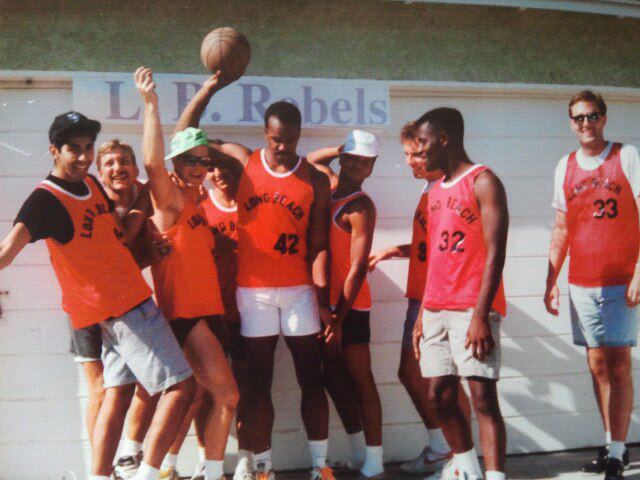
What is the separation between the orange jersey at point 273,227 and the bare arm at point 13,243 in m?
1.23

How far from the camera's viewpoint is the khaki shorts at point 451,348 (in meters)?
3.52

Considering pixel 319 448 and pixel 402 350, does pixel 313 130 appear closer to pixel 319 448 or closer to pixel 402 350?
pixel 402 350

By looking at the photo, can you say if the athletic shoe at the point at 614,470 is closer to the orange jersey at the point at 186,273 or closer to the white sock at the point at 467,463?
the white sock at the point at 467,463

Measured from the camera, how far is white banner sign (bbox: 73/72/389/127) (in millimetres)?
4324

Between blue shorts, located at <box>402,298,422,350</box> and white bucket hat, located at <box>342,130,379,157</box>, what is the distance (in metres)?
0.93

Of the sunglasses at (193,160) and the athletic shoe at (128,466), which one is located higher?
the sunglasses at (193,160)

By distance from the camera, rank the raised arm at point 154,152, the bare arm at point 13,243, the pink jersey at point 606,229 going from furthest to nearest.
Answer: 1. the pink jersey at point 606,229
2. the raised arm at point 154,152
3. the bare arm at point 13,243

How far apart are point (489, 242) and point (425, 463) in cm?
162

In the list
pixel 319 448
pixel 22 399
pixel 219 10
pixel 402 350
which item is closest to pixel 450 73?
pixel 219 10

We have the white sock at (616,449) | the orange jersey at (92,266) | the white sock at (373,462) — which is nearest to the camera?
the orange jersey at (92,266)

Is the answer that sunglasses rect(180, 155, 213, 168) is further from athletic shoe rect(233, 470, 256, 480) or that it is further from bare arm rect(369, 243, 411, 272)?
athletic shoe rect(233, 470, 256, 480)

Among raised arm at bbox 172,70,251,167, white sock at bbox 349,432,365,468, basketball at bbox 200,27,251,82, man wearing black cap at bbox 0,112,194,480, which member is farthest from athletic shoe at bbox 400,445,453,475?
basketball at bbox 200,27,251,82

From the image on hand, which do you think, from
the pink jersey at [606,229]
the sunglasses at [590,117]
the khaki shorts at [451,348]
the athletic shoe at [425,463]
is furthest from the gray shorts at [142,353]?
the sunglasses at [590,117]

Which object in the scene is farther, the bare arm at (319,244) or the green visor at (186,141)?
the bare arm at (319,244)
